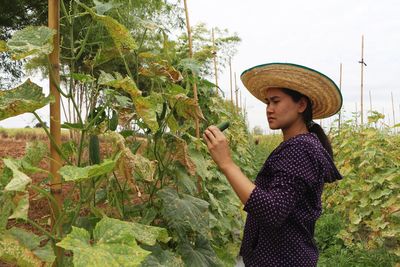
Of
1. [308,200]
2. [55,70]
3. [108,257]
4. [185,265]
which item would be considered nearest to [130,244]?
[108,257]

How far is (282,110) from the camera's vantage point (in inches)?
67.8

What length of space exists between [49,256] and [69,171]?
26 cm

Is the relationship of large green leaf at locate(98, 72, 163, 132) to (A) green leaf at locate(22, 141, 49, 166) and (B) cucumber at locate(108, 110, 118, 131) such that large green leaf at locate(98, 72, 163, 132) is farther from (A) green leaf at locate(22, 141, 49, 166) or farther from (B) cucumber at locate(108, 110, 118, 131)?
(A) green leaf at locate(22, 141, 49, 166)

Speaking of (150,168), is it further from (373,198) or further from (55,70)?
(373,198)

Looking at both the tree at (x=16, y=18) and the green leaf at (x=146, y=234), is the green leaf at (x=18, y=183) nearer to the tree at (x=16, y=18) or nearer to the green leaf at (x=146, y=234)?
the green leaf at (x=146, y=234)

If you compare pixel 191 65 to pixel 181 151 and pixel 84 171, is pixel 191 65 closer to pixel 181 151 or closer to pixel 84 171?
pixel 181 151

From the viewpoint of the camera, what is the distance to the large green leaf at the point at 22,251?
102 centimetres

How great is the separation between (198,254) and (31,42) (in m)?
1.00

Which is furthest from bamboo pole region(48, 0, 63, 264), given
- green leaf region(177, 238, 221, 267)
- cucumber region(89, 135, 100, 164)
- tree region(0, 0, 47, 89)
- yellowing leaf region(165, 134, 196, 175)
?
tree region(0, 0, 47, 89)

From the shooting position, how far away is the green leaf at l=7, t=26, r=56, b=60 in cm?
112

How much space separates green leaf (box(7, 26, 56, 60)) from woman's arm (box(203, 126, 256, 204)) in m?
0.64

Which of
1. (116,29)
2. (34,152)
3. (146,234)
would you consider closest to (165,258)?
(146,234)

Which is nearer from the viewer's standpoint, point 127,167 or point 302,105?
point 127,167

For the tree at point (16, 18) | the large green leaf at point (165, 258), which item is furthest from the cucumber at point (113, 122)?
the tree at point (16, 18)
